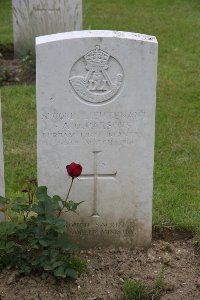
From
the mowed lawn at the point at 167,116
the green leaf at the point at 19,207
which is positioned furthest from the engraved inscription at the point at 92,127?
the mowed lawn at the point at 167,116

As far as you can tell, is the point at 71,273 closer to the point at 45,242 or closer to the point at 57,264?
the point at 57,264

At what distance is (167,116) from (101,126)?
109 inches

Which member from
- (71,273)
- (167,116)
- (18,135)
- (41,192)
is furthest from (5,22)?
(71,273)

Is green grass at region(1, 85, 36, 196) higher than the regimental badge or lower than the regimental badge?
lower

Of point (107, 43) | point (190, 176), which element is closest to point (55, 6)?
point (190, 176)

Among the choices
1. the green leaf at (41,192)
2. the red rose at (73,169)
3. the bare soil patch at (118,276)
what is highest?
the red rose at (73,169)

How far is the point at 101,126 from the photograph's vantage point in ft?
12.5

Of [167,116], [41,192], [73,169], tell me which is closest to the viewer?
[73,169]

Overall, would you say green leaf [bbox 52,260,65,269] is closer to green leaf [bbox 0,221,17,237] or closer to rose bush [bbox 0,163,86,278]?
rose bush [bbox 0,163,86,278]

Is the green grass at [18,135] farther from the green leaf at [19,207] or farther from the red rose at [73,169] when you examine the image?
the red rose at [73,169]

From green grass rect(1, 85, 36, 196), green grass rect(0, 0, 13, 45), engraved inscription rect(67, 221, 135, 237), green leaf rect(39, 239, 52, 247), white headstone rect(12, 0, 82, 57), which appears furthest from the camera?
green grass rect(0, 0, 13, 45)

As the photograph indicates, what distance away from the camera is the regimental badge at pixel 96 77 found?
3.69 metres

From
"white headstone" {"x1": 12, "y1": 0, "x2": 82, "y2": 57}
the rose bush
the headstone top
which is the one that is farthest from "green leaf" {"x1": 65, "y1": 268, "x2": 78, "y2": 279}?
"white headstone" {"x1": 12, "y1": 0, "x2": 82, "y2": 57}

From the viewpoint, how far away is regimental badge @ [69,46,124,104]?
3.69 m
